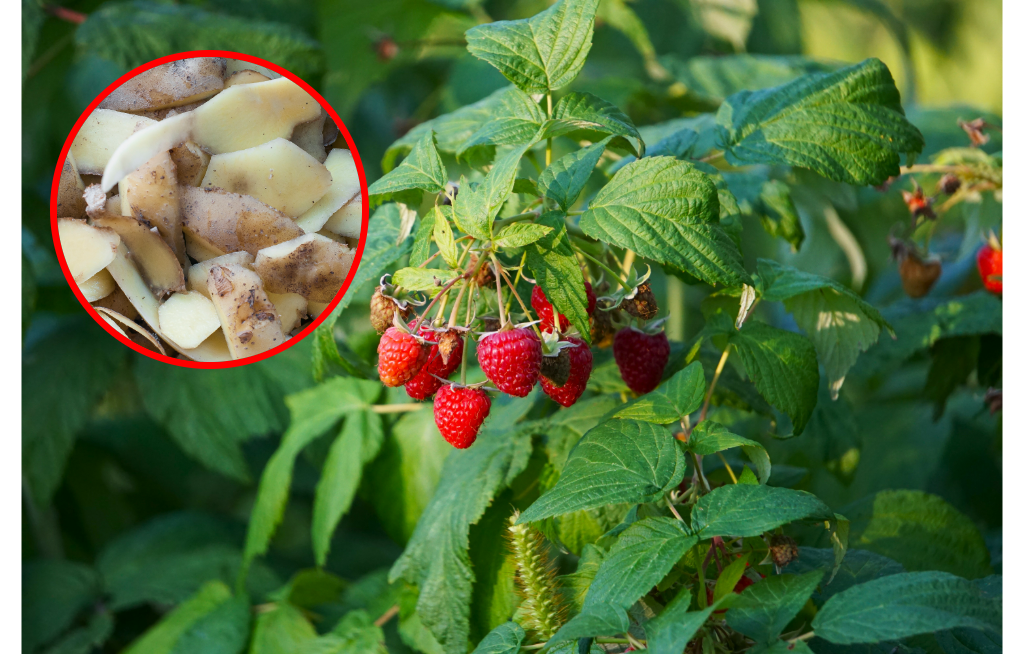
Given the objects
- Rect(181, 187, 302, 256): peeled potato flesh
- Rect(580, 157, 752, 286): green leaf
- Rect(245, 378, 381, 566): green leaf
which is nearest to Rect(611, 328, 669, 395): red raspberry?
Rect(580, 157, 752, 286): green leaf

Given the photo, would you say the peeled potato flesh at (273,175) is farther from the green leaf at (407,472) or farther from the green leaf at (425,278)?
the green leaf at (407,472)

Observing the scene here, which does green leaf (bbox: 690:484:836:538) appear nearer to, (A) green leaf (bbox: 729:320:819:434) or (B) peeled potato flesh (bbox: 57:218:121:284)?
(A) green leaf (bbox: 729:320:819:434)

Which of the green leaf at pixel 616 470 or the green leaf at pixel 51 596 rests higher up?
the green leaf at pixel 616 470

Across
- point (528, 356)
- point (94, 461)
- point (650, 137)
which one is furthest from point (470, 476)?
point (94, 461)

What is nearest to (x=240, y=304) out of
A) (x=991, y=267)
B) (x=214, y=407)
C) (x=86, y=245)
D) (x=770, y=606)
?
(x=86, y=245)

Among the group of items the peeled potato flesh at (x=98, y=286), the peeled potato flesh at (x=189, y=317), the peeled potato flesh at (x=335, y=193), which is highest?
the peeled potato flesh at (x=335, y=193)

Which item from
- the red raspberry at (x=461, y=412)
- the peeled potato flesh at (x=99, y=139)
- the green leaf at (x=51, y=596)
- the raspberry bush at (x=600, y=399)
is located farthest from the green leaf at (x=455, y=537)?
the green leaf at (x=51, y=596)

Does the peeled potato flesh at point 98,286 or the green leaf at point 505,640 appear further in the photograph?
the peeled potato flesh at point 98,286
